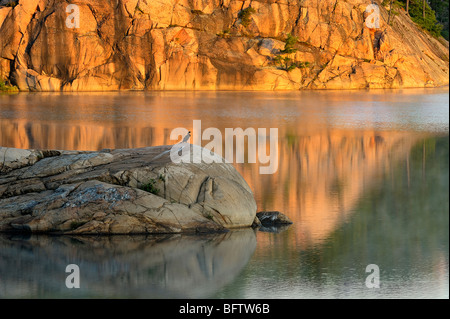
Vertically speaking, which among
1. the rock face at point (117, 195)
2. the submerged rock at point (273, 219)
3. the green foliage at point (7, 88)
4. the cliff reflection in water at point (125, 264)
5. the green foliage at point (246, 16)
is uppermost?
the green foliage at point (246, 16)

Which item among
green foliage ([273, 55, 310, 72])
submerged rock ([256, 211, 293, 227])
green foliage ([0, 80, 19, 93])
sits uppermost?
green foliage ([273, 55, 310, 72])

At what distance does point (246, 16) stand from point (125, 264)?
84.0m

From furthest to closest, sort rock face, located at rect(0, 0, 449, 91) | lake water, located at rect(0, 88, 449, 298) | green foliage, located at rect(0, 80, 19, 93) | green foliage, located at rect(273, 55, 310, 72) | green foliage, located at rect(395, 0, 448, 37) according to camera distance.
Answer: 1. green foliage, located at rect(395, 0, 448, 37)
2. green foliage, located at rect(273, 55, 310, 72)
3. rock face, located at rect(0, 0, 449, 91)
4. green foliage, located at rect(0, 80, 19, 93)
5. lake water, located at rect(0, 88, 449, 298)

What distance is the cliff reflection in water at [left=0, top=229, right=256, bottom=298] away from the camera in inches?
512

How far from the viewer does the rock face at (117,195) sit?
16672 millimetres

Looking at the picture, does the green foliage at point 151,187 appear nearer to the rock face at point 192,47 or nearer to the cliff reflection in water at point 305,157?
the cliff reflection in water at point 305,157

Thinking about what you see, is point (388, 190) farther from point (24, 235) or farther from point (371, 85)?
point (371, 85)

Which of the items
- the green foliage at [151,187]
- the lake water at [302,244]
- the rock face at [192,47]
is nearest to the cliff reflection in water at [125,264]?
the lake water at [302,244]

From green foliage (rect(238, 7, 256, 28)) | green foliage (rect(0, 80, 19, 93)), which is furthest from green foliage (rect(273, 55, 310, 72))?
green foliage (rect(0, 80, 19, 93))

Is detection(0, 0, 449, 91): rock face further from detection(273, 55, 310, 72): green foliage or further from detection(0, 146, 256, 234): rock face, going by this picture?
detection(0, 146, 256, 234): rock face

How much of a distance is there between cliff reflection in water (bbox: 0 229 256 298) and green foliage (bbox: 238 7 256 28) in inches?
3192

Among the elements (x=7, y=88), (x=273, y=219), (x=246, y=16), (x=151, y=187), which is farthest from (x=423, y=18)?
(x=151, y=187)

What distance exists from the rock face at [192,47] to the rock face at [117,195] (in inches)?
2809
